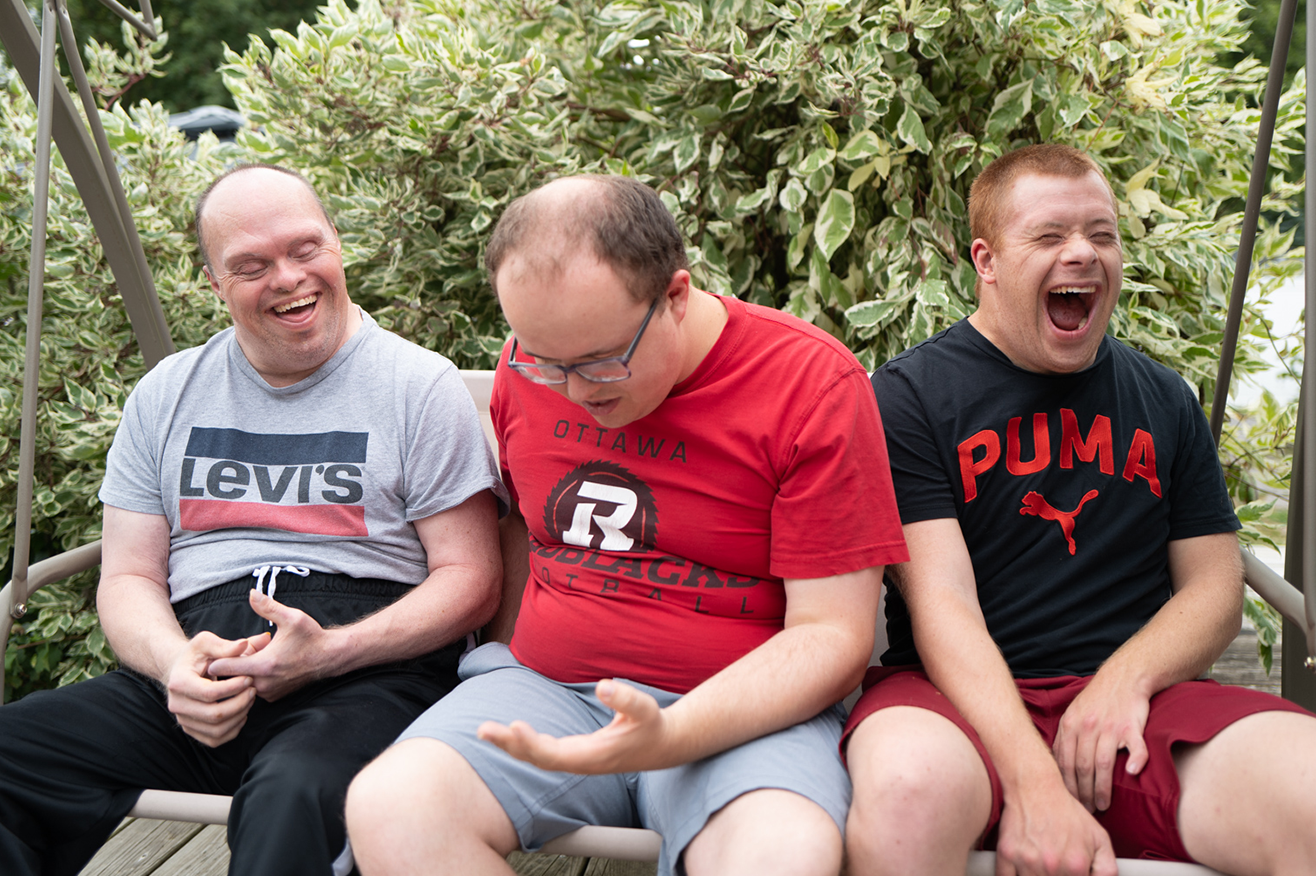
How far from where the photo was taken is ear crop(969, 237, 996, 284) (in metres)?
1.97

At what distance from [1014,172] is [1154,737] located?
1028 mm

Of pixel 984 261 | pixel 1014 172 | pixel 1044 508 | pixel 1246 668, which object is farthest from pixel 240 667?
pixel 1246 668

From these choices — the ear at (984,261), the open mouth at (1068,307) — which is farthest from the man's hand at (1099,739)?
→ the ear at (984,261)

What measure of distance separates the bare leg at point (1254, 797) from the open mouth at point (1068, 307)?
748mm

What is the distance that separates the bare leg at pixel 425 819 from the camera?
4.71ft

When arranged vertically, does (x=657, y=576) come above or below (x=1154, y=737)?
above

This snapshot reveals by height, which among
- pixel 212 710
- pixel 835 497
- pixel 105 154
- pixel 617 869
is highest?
pixel 105 154

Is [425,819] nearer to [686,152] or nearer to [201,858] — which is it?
[201,858]

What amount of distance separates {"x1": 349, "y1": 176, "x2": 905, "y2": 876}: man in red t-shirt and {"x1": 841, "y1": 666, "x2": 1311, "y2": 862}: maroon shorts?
0.46 ft

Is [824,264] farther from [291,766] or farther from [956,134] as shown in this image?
[291,766]

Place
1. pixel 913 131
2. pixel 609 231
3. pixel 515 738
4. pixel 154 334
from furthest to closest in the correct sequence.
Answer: pixel 913 131 → pixel 154 334 → pixel 609 231 → pixel 515 738

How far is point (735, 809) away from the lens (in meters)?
1.44

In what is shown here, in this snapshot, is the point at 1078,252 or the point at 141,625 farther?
the point at 141,625

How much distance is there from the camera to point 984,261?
200 cm
